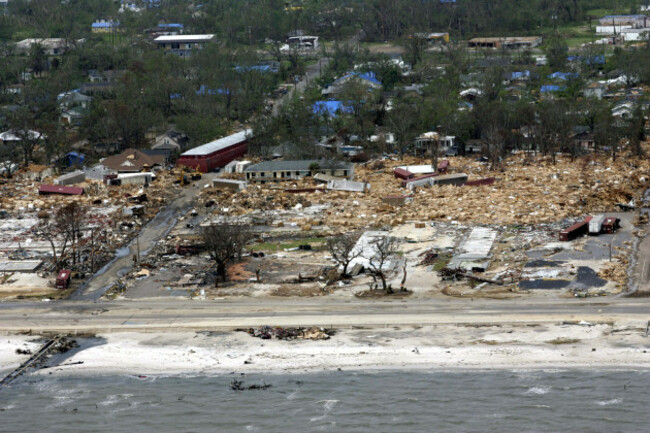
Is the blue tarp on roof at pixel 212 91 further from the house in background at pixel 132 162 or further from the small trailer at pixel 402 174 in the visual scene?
the small trailer at pixel 402 174

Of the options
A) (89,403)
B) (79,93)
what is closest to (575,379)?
(89,403)

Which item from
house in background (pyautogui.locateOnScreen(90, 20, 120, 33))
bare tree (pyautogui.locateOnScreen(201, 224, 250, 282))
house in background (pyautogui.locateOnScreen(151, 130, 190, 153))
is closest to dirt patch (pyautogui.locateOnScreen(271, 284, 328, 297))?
bare tree (pyautogui.locateOnScreen(201, 224, 250, 282))

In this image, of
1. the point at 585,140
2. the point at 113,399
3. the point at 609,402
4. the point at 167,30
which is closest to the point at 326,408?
the point at 113,399

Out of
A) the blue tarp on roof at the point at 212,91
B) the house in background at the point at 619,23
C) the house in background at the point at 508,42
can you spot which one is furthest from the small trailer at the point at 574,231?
the house in background at the point at 619,23

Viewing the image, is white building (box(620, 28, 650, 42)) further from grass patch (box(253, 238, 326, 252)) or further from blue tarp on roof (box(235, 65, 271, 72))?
grass patch (box(253, 238, 326, 252))

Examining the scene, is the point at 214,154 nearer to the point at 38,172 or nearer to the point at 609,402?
the point at 38,172

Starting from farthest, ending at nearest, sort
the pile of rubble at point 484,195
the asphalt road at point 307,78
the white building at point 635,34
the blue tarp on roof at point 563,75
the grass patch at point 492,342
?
1. the white building at point 635,34
2. the asphalt road at point 307,78
3. the blue tarp on roof at point 563,75
4. the pile of rubble at point 484,195
5. the grass patch at point 492,342
